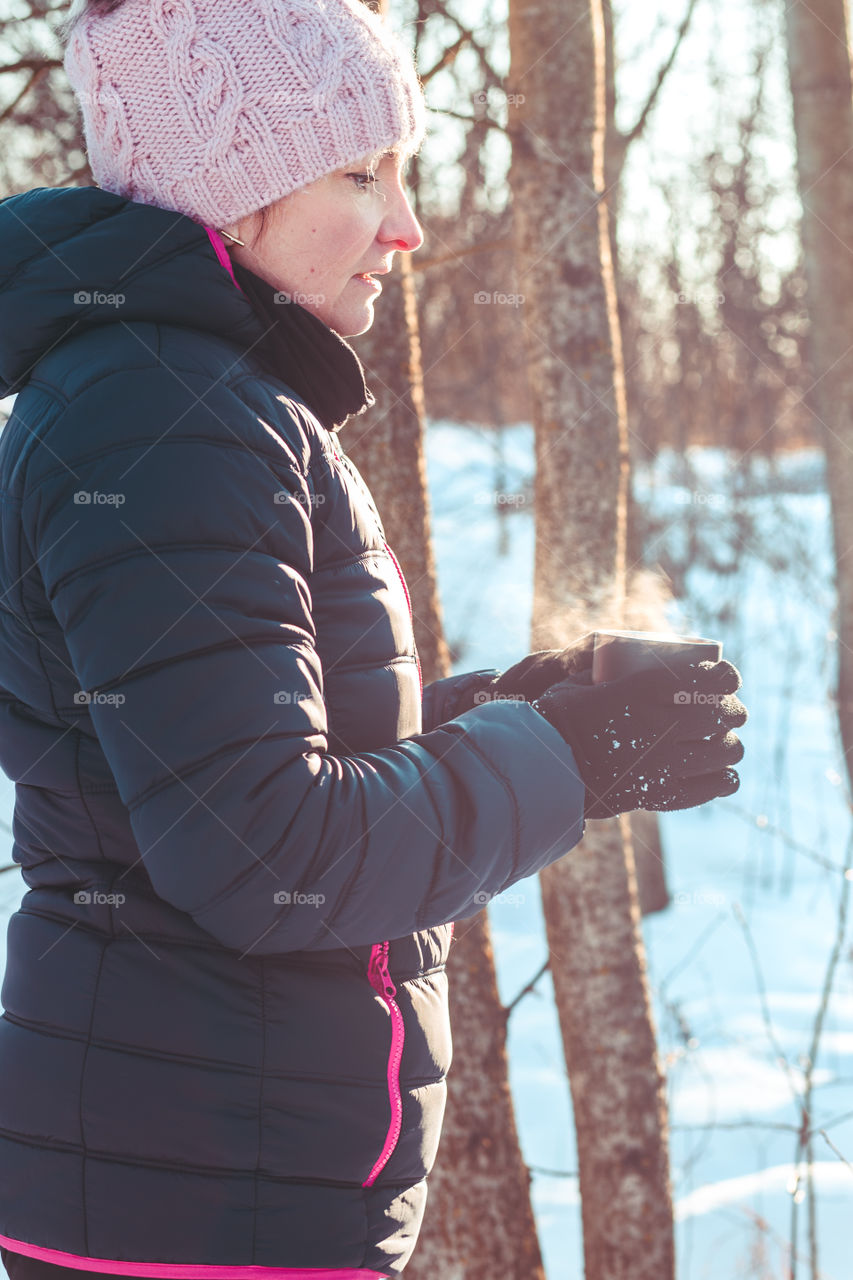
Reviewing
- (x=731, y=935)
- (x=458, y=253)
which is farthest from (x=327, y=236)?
(x=731, y=935)

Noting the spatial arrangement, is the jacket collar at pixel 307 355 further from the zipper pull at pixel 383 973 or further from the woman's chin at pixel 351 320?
the zipper pull at pixel 383 973

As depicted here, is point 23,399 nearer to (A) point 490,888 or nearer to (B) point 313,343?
(B) point 313,343

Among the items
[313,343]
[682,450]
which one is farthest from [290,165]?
[682,450]

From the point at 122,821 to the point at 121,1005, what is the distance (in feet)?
0.60

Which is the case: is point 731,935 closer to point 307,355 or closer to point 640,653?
point 640,653

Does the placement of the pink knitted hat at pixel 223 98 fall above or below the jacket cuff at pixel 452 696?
above

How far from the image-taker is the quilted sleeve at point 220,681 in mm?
969

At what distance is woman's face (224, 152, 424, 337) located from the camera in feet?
4.25

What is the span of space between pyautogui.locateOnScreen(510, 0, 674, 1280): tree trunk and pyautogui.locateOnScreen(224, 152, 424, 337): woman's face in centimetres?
157

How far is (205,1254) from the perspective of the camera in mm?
1108

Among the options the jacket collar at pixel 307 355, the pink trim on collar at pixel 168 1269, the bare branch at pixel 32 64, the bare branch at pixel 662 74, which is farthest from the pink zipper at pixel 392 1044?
the bare branch at pixel 662 74

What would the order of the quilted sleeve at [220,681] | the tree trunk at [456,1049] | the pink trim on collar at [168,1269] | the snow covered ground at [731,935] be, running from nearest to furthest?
the quilted sleeve at [220,681] → the pink trim on collar at [168,1269] → the tree trunk at [456,1049] → the snow covered ground at [731,935]

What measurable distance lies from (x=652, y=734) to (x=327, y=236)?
70 cm

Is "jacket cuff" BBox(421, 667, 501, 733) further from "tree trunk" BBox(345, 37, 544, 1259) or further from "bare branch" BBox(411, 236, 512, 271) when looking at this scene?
"bare branch" BBox(411, 236, 512, 271)
